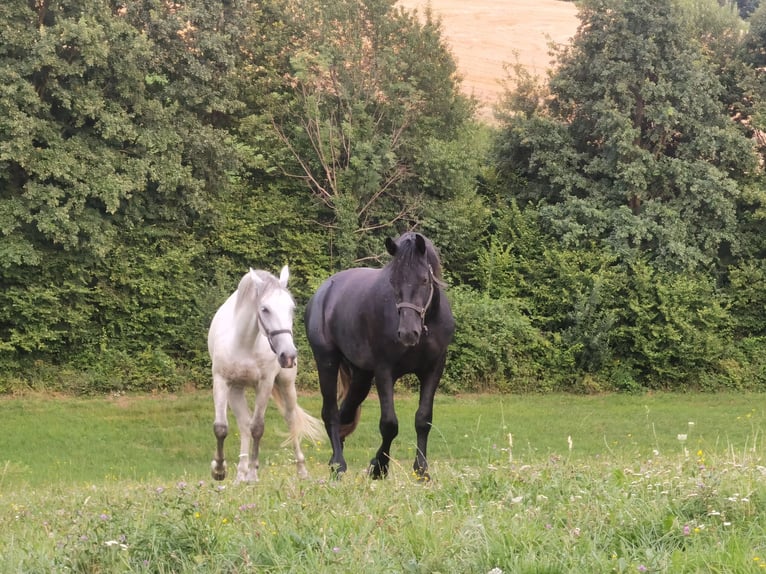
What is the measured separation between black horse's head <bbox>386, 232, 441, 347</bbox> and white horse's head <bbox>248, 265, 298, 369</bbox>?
5.31ft

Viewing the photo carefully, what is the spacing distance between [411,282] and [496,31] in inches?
1668

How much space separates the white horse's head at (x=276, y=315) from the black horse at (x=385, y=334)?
12.3 inches

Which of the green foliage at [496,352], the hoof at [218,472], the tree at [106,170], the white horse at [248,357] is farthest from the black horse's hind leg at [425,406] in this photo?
the green foliage at [496,352]

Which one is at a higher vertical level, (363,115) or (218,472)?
(363,115)

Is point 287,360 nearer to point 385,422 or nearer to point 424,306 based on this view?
point 385,422

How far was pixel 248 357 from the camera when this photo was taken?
9445 mm

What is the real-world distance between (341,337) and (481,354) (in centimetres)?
1851

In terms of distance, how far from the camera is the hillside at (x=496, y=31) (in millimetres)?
40688

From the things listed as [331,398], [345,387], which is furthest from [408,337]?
[345,387]

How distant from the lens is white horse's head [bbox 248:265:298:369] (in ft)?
26.8

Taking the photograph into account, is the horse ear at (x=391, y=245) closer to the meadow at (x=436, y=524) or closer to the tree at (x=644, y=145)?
the meadow at (x=436, y=524)

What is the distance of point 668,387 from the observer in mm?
27812

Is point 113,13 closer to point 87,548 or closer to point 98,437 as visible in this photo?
point 98,437

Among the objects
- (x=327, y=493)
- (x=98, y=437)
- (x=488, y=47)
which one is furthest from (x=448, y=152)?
(x=327, y=493)
